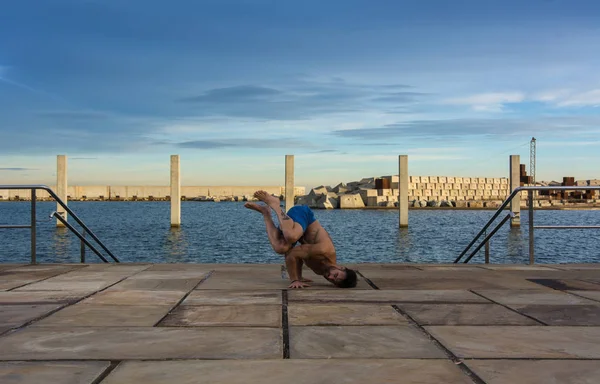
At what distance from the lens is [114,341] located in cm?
402

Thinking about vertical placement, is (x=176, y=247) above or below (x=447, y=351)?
below

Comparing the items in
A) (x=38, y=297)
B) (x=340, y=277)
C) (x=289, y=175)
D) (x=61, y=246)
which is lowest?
(x=61, y=246)

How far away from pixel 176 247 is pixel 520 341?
26.3 meters

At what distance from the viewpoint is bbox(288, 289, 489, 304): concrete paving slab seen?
5809 millimetres

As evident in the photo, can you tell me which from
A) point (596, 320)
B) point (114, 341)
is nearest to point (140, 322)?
point (114, 341)

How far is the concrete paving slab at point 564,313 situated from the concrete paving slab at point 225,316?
218cm

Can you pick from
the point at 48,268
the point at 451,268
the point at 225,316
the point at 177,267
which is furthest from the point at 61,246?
the point at 225,316

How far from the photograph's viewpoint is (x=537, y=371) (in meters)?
3.36

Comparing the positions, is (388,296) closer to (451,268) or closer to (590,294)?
(590,294)

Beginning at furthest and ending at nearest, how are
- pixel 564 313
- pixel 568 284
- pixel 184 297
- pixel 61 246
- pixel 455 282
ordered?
1. pixel 61 246
2. pixel 455 282
3. pixel 568 284
4. pixel 184 297
5. pixel 564 313

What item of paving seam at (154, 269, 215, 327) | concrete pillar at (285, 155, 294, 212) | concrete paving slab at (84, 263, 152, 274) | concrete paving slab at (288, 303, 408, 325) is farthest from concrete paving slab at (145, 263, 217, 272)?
concrete pillar at (285, 155, 294, 212)

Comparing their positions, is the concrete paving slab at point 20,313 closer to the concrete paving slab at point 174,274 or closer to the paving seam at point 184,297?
the paving seam at point 184,297

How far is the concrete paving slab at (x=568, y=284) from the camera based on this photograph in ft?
22.4

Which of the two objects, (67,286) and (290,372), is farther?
(67,286)
